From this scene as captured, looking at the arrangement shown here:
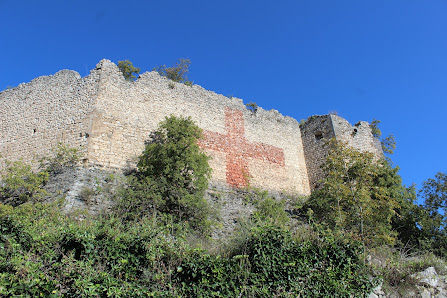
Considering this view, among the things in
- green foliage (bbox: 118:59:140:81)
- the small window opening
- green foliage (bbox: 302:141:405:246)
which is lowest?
green foliage (bbox: 302:141:405:246)

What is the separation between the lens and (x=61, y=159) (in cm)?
1302

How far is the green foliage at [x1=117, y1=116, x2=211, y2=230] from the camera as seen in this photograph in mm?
11161

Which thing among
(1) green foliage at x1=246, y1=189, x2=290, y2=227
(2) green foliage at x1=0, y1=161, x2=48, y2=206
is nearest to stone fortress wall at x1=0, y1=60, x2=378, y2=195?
(1) green foliage at x1=246, y1=189, x2=290, y2=227

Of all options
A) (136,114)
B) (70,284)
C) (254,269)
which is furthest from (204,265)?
(136,114)

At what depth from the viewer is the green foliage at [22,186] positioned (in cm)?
1167

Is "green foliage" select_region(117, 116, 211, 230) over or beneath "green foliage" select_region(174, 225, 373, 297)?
over

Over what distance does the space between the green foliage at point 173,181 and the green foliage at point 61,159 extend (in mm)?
2252

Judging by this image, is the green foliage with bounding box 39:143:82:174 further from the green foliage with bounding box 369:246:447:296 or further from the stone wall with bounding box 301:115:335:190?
the stone wall with bounding box 301:115:335:190

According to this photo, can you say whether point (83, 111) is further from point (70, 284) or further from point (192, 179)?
point (70, 284)

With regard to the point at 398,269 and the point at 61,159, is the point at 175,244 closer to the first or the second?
the point at 398,269

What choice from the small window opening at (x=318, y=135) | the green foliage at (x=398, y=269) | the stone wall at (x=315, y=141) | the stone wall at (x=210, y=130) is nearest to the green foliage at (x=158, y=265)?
the green foliage at (x=398, y=269)

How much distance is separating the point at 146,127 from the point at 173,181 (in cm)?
378

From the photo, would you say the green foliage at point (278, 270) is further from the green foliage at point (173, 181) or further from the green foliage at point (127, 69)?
the green foliage at point (127, 69)

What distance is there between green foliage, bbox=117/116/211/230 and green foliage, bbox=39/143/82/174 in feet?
7.39
